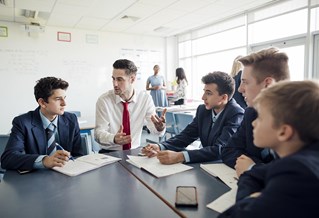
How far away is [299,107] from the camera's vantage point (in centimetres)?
69

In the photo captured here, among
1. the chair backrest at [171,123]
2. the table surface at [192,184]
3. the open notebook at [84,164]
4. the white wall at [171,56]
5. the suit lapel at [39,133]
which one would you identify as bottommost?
the chair backrest at [171,123]

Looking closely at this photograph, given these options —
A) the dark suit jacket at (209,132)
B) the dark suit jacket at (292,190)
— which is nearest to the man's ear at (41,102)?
the dark suit jacket at (209,132)

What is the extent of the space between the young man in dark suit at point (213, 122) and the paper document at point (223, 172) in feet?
0.42

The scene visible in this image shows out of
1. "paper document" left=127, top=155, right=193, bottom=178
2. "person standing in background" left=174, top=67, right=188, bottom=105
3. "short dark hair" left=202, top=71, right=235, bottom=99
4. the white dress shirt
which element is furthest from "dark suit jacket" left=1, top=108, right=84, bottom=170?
"person standing in background" left=174, top=67, right=188, bottom=105

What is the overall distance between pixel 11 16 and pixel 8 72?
1210 mm

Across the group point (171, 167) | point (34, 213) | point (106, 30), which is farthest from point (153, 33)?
point (34, 213)

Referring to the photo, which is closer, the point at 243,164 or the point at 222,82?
the point at 243,164

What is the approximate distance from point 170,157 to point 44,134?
2.86 feet

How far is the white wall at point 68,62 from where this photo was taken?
561cm

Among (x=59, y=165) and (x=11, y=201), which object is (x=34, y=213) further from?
(x=59, y=165)

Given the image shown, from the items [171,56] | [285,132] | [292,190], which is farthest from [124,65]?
[171,56]

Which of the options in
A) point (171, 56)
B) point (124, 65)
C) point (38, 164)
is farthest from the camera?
point (171, 56)

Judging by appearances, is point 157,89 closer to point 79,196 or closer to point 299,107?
point 79,196

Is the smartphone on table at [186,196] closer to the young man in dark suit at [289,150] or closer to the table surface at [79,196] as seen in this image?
the table surface at [79,196]
